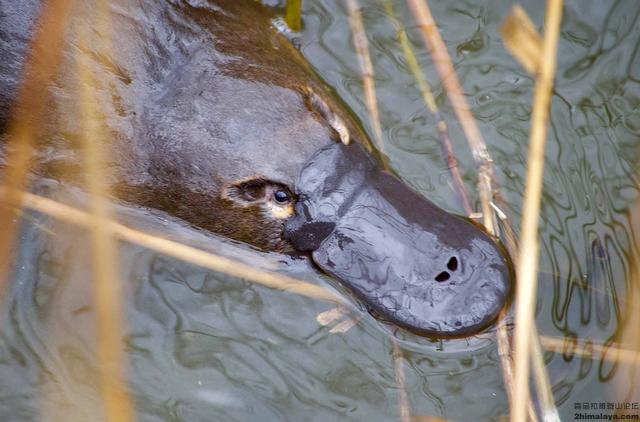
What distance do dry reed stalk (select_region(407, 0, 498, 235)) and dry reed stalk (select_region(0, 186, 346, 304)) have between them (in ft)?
2.07

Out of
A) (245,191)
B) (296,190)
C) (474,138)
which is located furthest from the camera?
(474,138)

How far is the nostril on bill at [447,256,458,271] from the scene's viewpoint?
99.7 inches

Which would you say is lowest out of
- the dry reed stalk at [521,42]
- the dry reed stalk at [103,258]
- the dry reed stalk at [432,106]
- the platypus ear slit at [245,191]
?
the dry reed stalk at [103,258]

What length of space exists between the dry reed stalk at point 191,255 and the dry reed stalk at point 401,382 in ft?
0.77

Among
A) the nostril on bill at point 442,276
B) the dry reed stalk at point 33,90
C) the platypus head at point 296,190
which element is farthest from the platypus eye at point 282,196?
the dry reed stalk at point 33,90

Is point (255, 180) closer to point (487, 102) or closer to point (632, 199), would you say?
point (487, 102)

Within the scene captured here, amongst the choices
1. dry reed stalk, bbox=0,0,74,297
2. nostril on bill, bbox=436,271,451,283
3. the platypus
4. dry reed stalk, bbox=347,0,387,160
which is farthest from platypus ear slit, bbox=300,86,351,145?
dry reed stalk, bbox=0,0,74,297

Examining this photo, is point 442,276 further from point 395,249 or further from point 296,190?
point 296,190

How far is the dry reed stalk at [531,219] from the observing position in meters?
2.40

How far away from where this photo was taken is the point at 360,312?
2.72m

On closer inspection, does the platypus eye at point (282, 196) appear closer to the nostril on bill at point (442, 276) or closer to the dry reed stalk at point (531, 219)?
the nostril on bill at point (442, 276)

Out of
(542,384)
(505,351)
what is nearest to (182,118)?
(505,351)

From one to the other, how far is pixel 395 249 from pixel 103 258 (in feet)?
3.35

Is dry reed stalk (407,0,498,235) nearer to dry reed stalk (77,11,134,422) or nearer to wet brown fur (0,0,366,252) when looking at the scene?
wet brown fur (0,0,366,252)
